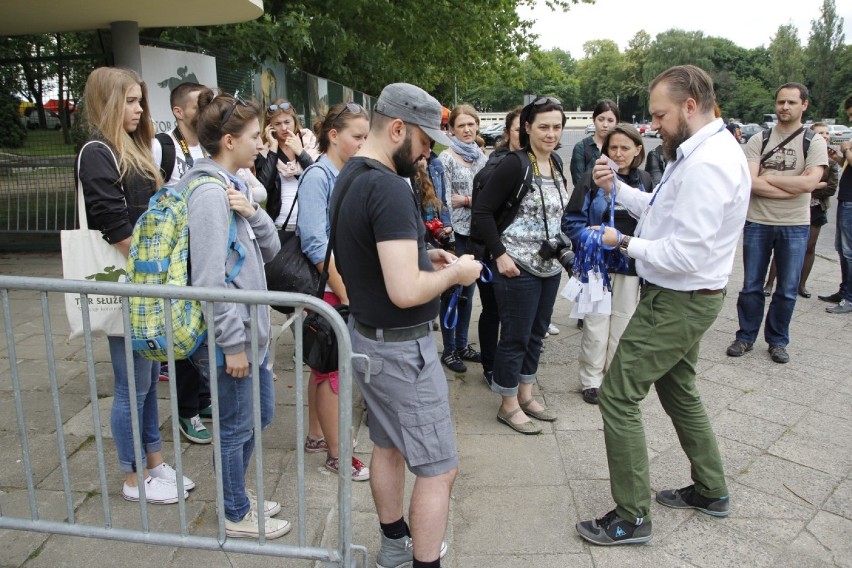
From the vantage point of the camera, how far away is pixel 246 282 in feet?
8.71

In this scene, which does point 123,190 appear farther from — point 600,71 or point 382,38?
point 600,71

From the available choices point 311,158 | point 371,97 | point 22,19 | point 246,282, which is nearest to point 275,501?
point 246,282

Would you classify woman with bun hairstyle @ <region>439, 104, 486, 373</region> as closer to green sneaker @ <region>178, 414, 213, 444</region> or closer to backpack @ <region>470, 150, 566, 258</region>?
backpack @ <region>470, 150, 566, 258</region>

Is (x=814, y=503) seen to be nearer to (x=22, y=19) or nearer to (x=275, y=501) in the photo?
(x=275, y=501)

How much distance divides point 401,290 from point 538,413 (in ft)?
7.53

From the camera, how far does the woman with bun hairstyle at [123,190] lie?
2.95 meters

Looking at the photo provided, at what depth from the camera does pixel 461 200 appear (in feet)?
17.4

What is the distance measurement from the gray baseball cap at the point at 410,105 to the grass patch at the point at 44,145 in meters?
8.15

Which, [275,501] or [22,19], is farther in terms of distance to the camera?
[22,19]

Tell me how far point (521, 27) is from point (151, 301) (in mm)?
17257

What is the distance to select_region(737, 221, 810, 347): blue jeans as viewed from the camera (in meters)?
5.20

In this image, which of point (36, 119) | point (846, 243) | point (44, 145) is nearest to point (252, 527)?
point (846, 243)

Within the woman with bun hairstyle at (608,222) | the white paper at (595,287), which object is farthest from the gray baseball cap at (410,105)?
the woman with bun hairstyle at (608,222)

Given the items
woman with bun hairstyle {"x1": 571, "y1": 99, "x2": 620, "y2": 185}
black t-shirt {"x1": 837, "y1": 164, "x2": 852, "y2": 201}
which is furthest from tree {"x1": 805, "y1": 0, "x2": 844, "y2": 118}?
woman with bun hairstyle {"x1": 571, "y1": 99, "x2": 620, "y2": 185}
